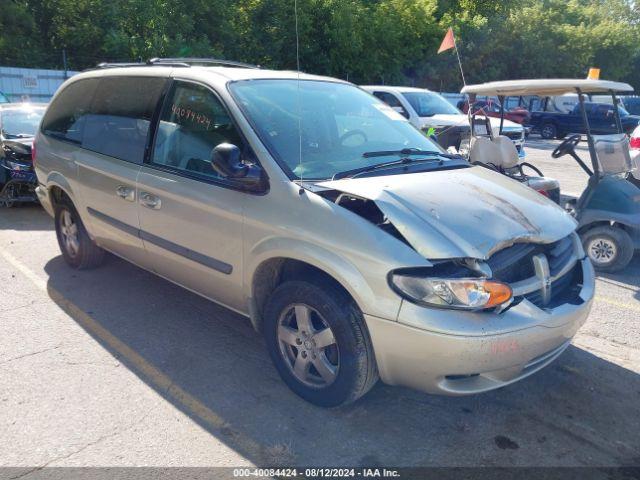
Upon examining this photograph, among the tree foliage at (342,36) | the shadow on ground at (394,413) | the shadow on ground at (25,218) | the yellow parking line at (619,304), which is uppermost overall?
the tree foliage at (342,36)

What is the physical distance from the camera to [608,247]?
5605 millimetres

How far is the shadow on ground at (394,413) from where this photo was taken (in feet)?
9.22

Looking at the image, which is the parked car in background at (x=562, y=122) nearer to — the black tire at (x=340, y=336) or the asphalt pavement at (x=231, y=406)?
the asphalt pavement at (x=231, y=406)

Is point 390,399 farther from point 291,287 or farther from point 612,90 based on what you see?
point 612,90

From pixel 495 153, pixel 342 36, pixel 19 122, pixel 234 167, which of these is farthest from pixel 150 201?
pixel 342 36

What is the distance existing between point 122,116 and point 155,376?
2096 millimetres

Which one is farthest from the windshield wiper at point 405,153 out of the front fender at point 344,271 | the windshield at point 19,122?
the windshield at point 19,122

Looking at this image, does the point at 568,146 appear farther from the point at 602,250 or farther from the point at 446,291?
the point at 446,291

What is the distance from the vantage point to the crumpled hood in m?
2.75

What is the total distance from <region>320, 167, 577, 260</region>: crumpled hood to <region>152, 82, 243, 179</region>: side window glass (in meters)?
0.88

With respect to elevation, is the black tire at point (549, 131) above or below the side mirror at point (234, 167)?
below

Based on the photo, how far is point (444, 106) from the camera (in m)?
12.7

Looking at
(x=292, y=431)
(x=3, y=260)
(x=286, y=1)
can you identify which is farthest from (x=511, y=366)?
(x=286, y=1)

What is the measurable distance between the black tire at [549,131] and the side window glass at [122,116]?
21.1 meters
